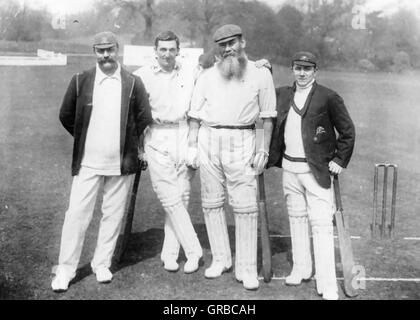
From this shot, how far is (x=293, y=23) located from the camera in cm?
1569

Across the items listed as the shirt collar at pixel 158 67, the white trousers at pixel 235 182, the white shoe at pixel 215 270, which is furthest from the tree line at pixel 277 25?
the white shoe at pixel 215 270

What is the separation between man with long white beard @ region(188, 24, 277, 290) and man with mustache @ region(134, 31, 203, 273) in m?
0.17

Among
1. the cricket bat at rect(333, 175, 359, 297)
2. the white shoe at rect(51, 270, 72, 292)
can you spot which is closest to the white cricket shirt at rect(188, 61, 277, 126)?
the cricket bat at rect(333, 175, 359, 297)

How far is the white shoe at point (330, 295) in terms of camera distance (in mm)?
4273

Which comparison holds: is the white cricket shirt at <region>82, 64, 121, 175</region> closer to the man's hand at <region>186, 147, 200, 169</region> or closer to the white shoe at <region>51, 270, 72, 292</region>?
the man's hand at <region>186, 147, 200, 169</region>

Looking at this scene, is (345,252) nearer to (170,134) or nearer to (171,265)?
(171,265)

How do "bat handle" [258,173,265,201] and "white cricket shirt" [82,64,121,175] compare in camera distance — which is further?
"bat handle" [258,173,265,201]

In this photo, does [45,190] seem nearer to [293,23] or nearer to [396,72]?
[293,23]

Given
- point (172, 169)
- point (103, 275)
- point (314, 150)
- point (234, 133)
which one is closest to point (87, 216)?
point (103, 275)

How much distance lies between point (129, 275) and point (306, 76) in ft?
8.02

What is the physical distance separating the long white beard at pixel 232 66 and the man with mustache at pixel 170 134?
0.46m

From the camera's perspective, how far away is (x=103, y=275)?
15.2ft

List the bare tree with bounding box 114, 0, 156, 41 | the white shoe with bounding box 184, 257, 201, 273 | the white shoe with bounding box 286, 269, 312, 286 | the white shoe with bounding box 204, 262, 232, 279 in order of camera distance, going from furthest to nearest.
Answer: the bare tree with bounding box 114, 0, 156, 41
the white shoe with bounding box 184, 257, 201, 273
the white shoe with bounding box 204, 262, 232, 279
the white shoe with bounding box 286, 269, 312, 286

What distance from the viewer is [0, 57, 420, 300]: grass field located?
450cm
